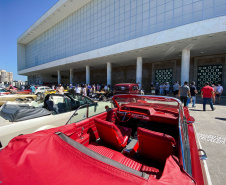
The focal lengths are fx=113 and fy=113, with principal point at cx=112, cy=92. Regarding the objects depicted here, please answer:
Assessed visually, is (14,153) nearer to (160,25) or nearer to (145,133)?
(145,133)

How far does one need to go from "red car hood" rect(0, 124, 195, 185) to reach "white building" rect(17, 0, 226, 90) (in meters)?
12.4

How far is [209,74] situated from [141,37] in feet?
37.5

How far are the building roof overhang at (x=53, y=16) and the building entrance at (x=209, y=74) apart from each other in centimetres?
2301

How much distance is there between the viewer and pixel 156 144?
1.74 meters

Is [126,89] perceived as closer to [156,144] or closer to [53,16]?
[156,144]

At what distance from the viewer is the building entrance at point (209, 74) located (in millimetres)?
15188

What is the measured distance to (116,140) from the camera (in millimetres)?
2143

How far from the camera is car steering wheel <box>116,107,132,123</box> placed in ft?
10.3

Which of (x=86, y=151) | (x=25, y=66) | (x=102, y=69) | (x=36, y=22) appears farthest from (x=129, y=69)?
(x=25, y=66)

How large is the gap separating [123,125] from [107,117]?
1.93ft

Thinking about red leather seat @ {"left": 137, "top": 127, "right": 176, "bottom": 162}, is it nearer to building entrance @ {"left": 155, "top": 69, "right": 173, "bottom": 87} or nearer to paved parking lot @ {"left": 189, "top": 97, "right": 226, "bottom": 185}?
paved parking lot @ {"left": 189, "top": 97, "right": 226, "bottom": 185}

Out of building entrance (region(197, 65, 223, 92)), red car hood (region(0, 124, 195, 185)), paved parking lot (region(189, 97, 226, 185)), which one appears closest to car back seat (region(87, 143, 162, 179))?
red car hood (region(0, 124, 195, 185))

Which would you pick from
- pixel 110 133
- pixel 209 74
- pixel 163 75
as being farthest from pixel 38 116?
pixel 209 74

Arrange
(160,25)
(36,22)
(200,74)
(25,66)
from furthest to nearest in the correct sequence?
(25,66)
(36,22)
(200,74)
(160,25)
